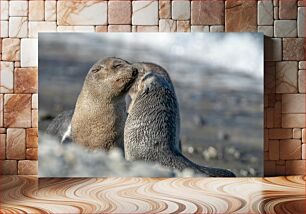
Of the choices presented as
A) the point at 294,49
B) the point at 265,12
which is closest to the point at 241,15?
the point at 265,12

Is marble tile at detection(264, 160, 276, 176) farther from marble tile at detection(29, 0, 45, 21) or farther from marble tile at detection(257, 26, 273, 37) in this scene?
marble tile at detection(29, 0, 45, 21)

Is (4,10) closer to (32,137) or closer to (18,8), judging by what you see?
(18,8)

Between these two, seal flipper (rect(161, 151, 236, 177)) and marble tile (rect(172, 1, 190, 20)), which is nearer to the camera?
seal flipper (rect(161, 151, 236, 177))

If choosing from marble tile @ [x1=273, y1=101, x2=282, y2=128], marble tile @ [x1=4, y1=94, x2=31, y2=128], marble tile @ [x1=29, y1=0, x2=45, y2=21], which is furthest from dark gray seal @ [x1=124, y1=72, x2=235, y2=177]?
marble tile @ [x1=29, y1=0, x2=45, y2=21]

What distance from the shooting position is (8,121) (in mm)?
3305

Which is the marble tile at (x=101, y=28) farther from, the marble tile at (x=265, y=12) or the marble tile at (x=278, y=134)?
the marble tile at (x=278, y=134)

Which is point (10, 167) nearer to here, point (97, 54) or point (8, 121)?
point (8, 121)

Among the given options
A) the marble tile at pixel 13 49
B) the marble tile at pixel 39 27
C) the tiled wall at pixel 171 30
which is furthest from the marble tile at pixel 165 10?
the marble tile at pixel 13 49

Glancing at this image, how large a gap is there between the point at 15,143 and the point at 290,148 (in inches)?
71.8

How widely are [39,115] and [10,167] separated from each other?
0.41 m

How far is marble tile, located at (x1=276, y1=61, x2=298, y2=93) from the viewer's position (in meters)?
3.30

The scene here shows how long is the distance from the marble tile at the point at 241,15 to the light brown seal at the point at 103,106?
0.71 meters

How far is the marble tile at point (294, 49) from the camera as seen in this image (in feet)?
10.8

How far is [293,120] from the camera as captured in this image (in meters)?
3.31
